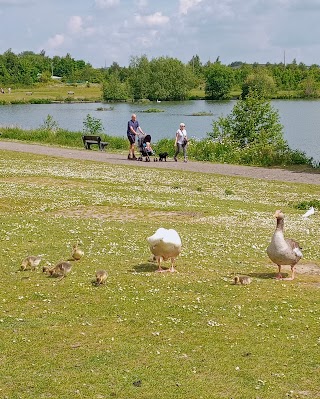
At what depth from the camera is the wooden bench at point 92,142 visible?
1850 inches

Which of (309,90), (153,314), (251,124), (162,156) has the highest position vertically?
(309,90)

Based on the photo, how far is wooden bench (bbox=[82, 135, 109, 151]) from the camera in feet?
154

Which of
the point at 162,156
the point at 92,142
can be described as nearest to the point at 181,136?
the point at 162,156

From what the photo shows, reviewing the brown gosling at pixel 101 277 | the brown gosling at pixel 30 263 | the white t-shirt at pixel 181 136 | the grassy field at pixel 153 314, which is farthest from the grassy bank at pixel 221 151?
the brown gosling at pixel 101 277

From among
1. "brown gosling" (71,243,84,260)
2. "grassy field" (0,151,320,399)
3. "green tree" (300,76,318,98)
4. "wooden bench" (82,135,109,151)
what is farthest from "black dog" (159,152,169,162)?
"green tree" (300,76,318,98)

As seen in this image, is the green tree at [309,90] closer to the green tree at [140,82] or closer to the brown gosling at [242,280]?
the green tree at [140,82]

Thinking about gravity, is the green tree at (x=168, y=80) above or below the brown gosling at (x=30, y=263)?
above

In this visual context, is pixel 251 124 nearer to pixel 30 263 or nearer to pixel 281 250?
pixel 281 250

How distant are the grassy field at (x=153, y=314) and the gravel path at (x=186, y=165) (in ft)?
44.1

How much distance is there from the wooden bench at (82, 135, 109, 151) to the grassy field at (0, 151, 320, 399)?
26131 millimetres

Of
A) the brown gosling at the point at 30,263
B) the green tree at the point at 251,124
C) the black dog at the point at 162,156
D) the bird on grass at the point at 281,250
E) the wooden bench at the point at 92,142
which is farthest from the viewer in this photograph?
the wooden bench at the point at 92,142

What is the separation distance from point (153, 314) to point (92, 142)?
37.7m

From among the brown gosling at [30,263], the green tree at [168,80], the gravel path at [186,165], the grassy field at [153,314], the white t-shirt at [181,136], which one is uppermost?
the green tree at [168,80]

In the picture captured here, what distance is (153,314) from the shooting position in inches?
422
